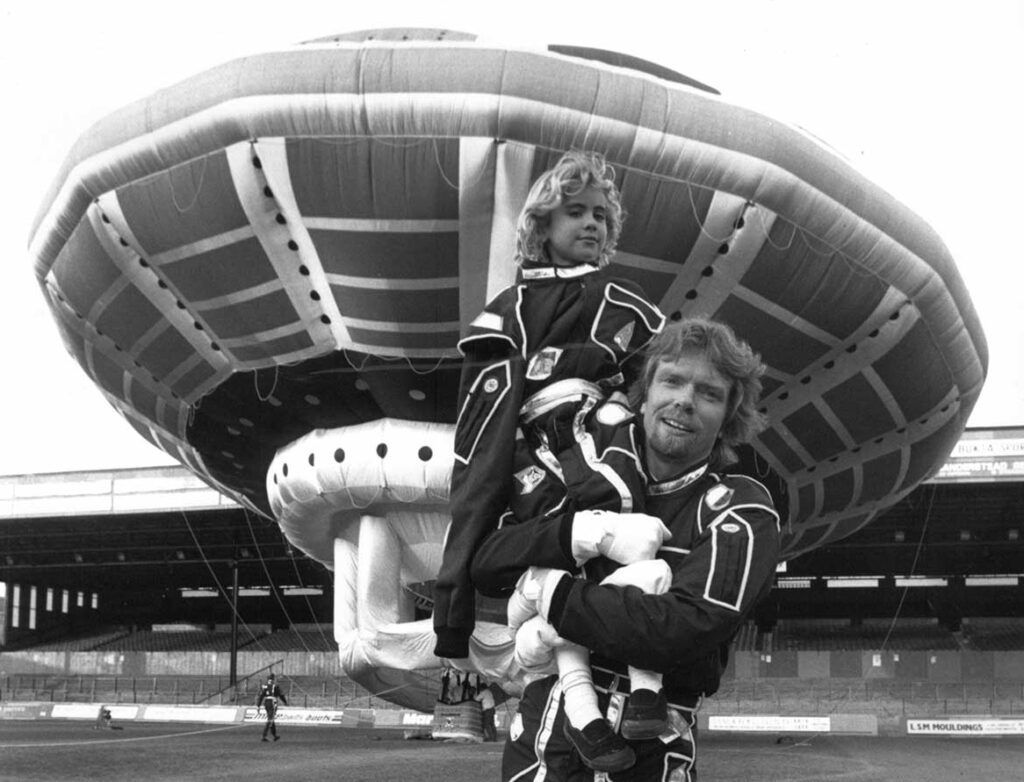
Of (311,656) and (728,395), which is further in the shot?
(311,656)

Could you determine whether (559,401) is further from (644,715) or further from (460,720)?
(460,720)

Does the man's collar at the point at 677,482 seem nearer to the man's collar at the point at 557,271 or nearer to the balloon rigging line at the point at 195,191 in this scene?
the man's collar at the point at 557,271

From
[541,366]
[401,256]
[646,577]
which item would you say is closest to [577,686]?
[646,577]

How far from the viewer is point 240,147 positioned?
1279 centimetres

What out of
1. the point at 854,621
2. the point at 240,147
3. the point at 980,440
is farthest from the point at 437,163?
the point at 854,621

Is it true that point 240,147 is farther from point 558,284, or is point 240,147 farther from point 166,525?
point 166,525

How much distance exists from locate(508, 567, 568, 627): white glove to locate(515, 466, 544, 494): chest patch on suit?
0.96 ft

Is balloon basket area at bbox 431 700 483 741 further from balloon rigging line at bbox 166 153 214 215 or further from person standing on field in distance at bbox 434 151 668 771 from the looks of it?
person standing on field in distance at bbox 434 151 668 771

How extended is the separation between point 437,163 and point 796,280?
165 inches

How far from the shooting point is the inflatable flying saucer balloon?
12508mm

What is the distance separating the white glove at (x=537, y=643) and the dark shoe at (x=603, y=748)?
9.0 inches

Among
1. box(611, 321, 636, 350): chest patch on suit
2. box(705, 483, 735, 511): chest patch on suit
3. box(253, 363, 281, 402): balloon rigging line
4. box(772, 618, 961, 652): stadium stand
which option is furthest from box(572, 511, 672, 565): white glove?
box(772, 618, 961, 652): stadium stand

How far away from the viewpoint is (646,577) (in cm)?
295

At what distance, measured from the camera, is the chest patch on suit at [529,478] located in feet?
11.1
